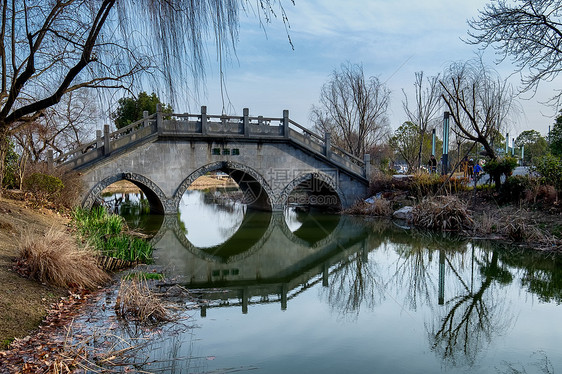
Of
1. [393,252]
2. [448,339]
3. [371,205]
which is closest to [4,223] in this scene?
[448,339]

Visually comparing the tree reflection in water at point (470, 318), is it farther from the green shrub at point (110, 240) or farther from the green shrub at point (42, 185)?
the green shrub at point (42, 185)

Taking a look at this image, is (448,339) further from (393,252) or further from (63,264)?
(393,252)

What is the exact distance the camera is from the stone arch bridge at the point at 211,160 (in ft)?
58.5

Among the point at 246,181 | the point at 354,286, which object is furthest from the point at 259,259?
the point at 246,181

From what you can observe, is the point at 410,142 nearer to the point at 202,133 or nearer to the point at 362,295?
the point at 202,133

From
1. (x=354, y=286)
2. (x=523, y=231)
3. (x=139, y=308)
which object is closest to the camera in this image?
(x=139, y=308)

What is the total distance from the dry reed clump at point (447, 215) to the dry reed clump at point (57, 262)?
1138cm

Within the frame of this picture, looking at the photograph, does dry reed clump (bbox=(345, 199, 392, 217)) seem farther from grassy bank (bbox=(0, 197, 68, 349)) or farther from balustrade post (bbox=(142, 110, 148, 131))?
grassy bank (bbox=(0, 197, 68, 349))

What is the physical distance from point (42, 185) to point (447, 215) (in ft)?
41.1

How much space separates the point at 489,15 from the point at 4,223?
10.1 m

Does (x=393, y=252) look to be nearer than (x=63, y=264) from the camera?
No

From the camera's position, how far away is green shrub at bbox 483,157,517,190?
16.7 meters

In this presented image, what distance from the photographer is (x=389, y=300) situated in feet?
27.0

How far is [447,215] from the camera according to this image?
15.3 metres
